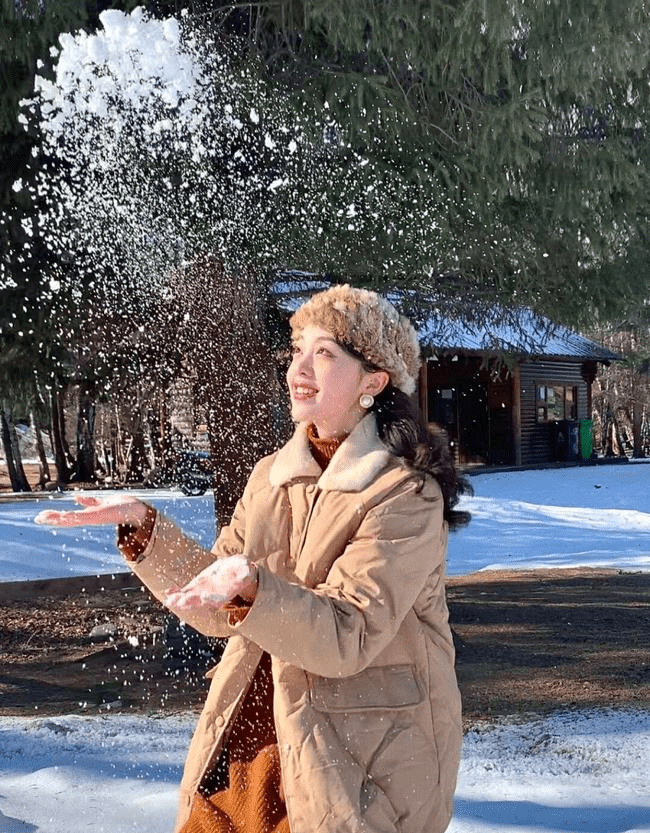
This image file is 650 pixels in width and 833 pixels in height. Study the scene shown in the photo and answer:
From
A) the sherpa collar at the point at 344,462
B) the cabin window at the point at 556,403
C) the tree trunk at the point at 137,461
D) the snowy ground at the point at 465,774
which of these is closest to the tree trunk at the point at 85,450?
the tree trunk at the point at 137,461

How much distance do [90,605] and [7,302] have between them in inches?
181

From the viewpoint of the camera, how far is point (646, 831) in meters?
3.82

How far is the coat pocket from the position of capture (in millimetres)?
1898

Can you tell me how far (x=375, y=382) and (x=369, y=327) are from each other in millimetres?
127

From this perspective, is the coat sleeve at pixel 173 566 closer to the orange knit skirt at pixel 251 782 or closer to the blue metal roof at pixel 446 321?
the orange knit skirt at pixel 251 782

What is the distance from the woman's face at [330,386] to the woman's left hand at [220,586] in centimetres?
55

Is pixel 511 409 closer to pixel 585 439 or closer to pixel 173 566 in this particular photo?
pixel 585 439

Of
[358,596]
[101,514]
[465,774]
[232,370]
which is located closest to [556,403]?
[232,370]

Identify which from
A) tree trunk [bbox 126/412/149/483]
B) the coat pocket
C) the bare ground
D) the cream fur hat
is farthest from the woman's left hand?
tree trunk [bbox 126/412/149/483]

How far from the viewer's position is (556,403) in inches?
1116

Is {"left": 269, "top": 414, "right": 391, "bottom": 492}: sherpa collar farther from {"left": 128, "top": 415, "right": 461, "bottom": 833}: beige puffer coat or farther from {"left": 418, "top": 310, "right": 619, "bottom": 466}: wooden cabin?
{"left": 418, "top": 310, "right": 619, "bottom": 466}: wooden cabin

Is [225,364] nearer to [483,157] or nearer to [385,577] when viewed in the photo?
[483,157]

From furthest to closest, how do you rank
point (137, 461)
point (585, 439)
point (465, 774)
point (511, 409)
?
point (585, 439) → point (137, 461) → point (511, 409) → point (465, 774)

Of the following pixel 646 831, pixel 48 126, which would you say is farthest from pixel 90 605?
pixel 646 831
